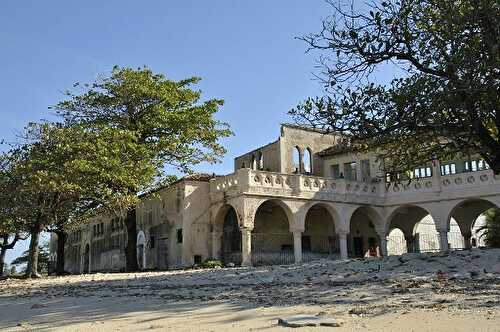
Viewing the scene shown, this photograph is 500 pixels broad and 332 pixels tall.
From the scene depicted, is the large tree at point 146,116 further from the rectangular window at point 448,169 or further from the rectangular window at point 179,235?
the rectangular window at point 448,169

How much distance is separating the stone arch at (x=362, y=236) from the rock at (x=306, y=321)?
29.4 meters

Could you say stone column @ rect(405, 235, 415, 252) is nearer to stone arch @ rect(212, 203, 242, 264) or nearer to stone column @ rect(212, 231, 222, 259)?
stone arch @ rect(212, 203, 242, 264)

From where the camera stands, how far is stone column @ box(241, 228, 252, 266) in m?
28.5

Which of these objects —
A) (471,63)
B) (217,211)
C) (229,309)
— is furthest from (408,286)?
(217,211)

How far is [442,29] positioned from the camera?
38.4 feet

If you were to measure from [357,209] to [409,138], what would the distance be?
863 inches

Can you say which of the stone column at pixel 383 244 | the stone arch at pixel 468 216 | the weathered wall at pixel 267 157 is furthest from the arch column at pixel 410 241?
the weathered wall at pixel 267 157

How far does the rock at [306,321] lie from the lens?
22.1 ft

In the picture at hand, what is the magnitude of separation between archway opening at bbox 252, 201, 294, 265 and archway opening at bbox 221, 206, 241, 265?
1.09 meters

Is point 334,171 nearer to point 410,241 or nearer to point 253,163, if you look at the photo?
point 253,163

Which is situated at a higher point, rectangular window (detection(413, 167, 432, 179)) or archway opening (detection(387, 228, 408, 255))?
rectangular window (detection(413, 167, 432, 179))

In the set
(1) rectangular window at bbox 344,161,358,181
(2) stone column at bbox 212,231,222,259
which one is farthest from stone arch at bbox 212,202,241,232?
(1) rectangular window at bbox 344,161,358,181

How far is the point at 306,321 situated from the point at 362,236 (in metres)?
31.8

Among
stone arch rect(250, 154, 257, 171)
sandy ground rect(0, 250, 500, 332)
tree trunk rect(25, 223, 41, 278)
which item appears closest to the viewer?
sandy ground rect(0, 250, 500, 332)
